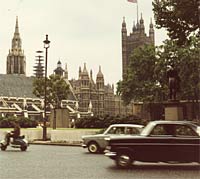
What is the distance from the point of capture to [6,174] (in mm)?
10594

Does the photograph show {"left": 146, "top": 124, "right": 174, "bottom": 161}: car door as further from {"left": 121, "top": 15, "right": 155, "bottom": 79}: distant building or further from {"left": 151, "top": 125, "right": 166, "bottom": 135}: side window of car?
{"left": 121, "top": 15, "right": 155, "bottom": 79}: distant building

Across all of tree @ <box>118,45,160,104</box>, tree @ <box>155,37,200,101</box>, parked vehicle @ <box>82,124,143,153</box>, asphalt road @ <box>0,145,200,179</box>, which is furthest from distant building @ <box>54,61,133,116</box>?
asphalt road @ <box>0,145,200,179</box>

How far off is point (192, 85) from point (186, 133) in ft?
104

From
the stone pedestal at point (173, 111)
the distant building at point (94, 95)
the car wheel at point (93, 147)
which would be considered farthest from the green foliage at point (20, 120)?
the distant building at point (94, 95)

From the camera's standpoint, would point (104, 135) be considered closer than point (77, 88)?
Yes

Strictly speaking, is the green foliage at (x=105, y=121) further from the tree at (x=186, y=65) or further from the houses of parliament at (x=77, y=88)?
the houses of parliament at (x=77, y=88)

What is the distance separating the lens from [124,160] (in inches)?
478

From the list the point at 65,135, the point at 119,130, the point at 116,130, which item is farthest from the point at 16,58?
the point at 119,130

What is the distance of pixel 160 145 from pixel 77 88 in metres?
123

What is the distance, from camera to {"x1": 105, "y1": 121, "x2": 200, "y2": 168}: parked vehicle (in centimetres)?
1170

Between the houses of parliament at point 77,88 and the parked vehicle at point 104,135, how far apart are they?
9139cm

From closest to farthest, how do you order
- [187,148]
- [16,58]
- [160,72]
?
[187,148]
[160,72]
[16,58]

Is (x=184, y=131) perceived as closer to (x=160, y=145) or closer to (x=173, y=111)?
(x=160, y=145)

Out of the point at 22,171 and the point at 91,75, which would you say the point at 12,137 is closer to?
the point at 22,171
